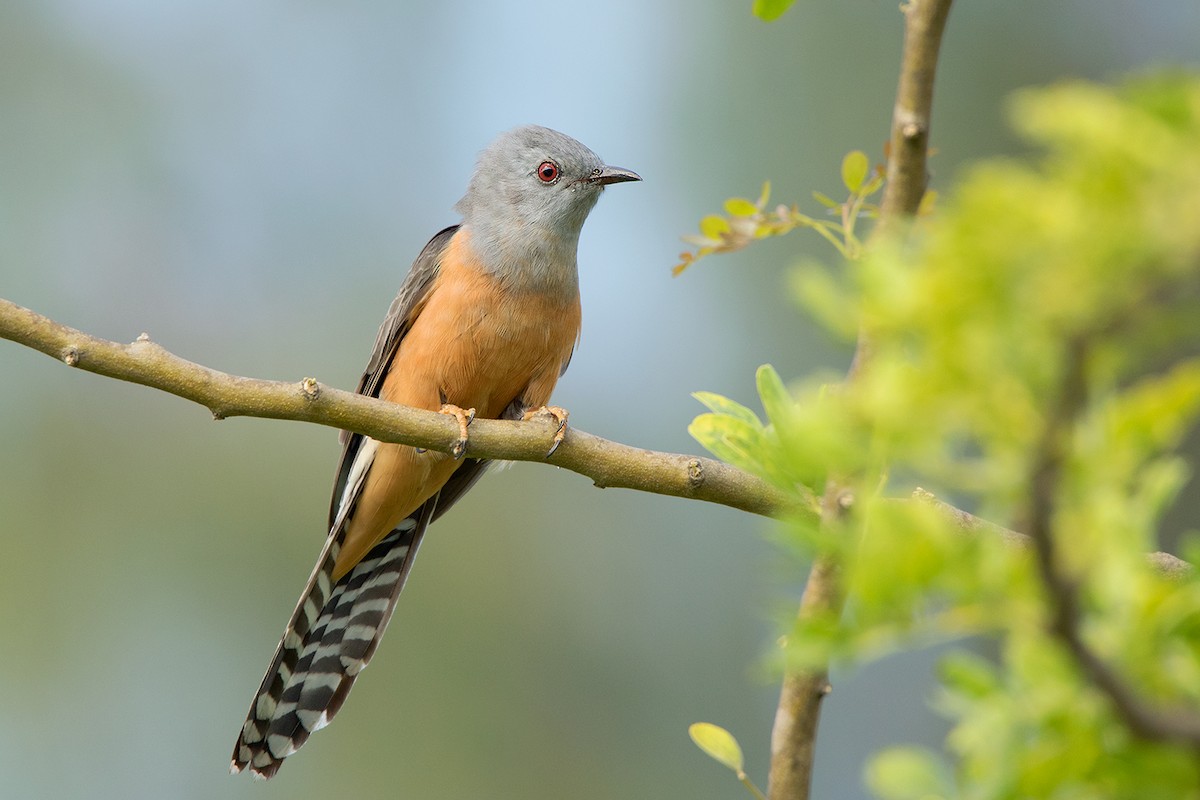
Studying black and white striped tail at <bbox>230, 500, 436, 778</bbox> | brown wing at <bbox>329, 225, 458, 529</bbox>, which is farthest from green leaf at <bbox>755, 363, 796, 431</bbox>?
black and white striped tail at <bbox>230, 500, 436, 778</bbox>

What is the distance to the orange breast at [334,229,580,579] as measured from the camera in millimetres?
5309

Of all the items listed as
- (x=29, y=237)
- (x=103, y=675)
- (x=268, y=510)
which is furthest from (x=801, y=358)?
(x=29, y=237)

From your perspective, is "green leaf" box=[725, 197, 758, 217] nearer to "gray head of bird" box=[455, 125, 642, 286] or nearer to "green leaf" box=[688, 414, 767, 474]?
"green leaf" box=[688, 414, 767, 474]

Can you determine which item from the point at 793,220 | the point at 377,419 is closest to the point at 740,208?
the point at 793,220

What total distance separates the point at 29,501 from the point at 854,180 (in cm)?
1121

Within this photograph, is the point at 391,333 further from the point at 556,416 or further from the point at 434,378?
the point at 556,416

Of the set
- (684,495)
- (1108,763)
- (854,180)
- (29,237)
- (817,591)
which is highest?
(29,237)

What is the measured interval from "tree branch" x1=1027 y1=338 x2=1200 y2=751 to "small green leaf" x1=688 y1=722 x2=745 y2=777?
1.32 m

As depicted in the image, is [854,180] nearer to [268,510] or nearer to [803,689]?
[803,689]

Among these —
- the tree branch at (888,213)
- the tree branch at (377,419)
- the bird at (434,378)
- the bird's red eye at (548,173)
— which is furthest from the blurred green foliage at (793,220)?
the bird's red eye at (548,173)

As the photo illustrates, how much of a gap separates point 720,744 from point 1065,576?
1.40 meters

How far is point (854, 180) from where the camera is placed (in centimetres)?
283

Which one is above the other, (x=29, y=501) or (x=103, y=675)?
(x=29, y=501)

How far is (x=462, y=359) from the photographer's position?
17.3 ft
